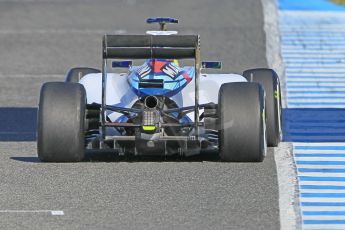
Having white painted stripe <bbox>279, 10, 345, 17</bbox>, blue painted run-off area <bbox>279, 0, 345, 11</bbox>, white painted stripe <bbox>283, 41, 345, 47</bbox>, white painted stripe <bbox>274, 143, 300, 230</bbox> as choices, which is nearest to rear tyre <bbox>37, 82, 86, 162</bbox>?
white painted stripe <bbox>274, 143, 300, 230</bbox>

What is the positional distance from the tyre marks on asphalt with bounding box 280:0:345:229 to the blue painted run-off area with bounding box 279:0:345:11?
3cm

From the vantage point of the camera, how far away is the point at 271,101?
14.1m

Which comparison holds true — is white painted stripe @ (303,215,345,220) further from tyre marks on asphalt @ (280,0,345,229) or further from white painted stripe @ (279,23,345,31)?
white painted stripe @ (279,23,345,31)

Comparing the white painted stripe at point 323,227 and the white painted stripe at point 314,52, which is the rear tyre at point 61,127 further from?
the white painted stripe at point 314,52

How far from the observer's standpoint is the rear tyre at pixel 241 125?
496 inches

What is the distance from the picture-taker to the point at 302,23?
2700 cm

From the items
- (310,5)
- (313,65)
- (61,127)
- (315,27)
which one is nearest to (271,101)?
(61,127)

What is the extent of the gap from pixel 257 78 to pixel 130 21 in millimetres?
14147

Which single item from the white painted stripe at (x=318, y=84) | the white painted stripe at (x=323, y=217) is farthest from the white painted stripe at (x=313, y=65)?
the white painted stripe at (x=323, y=217)

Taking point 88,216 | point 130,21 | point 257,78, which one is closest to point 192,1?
point 130,21

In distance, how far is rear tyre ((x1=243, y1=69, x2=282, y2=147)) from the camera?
14.0m

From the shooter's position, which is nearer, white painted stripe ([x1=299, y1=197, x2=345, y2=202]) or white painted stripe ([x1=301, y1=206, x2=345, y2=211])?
white painted stripe ([x1=301, y1=206, x2=345, y2=211])

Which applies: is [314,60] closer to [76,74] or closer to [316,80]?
[316,80]

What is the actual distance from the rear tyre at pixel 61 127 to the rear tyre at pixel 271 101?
2108mm
